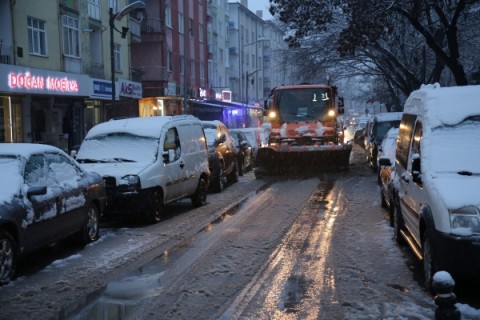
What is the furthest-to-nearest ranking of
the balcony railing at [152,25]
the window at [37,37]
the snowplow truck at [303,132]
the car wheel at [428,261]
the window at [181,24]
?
the window at [181,24]
the balcony railing at [152,25]
the window at [37,37]
the snowplow truck at [303,132]
the car wheel at [428,261]

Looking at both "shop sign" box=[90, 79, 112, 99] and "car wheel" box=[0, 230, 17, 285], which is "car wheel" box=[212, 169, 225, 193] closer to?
"car wheel" box=[0, 230, 17, 285]

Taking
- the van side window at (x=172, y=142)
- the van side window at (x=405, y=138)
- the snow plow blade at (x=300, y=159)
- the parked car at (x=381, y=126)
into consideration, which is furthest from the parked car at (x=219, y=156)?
the van side window at (x=405, y=138)

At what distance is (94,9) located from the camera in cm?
2883

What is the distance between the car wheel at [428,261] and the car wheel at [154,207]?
5.57 meters

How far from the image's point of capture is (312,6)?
23.2 m

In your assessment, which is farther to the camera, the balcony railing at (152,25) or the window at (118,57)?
the balcony railing at (152,25)

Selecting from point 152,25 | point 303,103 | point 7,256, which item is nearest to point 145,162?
point 7,256

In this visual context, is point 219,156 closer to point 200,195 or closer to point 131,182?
point 200,195

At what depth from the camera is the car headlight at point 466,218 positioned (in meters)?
5.60

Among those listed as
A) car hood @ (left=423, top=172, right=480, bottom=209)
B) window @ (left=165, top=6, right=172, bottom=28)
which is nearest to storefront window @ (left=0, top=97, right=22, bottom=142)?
car hood @ (left=423, top=172, right=480, bottom=209)

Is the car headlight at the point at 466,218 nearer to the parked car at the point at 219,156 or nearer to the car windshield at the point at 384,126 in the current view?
the parked car at the point at 219,156

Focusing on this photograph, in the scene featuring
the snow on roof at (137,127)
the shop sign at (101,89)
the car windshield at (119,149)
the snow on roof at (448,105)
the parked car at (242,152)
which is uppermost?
the shop sign at (101,89)

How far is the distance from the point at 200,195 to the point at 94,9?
1837 cm

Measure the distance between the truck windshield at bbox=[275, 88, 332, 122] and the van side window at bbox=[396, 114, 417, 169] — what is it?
453 inches
